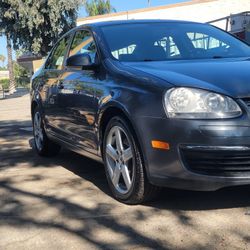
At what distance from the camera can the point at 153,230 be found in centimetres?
375

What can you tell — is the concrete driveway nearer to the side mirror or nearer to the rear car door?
the rear car door

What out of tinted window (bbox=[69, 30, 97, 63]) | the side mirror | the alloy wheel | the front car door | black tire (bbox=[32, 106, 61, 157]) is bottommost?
black tire (bbox=[32, 106, 61, 157])

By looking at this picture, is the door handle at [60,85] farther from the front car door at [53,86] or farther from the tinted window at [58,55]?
the tinted window at [58,55]

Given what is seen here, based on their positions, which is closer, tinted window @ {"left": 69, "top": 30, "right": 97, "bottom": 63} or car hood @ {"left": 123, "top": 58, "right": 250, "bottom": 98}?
car hood @ {"left": 123, "top": 58, "right": 250, "bottom": 98}

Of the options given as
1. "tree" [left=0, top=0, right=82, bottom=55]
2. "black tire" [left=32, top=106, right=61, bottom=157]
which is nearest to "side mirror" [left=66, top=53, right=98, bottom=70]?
"black tire" [left=32, top=106, right=61, bottom=157]

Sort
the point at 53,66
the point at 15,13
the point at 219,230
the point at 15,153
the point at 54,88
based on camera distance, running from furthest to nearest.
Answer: the point at 15,13, the point at 15,153, the point at 53,66, the point at 54,88, the point at 219,230

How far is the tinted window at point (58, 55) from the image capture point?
246 inches

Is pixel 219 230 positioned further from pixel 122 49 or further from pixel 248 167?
pixel 122 49

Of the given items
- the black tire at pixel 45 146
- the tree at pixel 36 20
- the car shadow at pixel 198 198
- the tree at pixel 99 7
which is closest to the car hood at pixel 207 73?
the car shadow at pixel 198 198

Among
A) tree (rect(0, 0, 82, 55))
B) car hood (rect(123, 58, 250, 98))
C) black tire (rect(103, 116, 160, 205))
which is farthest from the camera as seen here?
tree (rect(0, 0, 82, 55))

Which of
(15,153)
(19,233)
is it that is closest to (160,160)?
(19,233)

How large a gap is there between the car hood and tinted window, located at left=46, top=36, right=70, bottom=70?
1.88 meters

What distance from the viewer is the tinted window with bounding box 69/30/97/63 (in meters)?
5.21

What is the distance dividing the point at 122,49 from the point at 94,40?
0.41 metres
